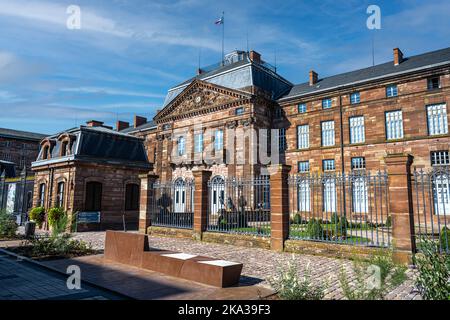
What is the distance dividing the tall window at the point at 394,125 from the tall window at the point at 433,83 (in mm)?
2610

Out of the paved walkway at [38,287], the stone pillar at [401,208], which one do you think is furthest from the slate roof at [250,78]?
the paved walkway at [38,287]

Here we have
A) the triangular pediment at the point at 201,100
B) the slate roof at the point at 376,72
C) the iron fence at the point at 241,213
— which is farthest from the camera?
the triangular pediment at the point at 201,100

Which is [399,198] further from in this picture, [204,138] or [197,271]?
[204,138]

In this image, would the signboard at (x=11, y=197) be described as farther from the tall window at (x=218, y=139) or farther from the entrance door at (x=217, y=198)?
the tall window at (x=218, y=139)

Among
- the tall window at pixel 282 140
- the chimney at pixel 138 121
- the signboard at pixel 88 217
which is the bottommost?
the signboard at pixel 88 217

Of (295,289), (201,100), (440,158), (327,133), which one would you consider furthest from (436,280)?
(201,100)

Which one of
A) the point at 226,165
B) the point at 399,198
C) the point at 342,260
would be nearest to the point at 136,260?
the point at 342,260

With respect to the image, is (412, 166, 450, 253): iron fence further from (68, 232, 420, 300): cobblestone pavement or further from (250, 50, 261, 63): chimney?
(250, 50, 261, 63): chimney

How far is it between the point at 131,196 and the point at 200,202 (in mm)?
10235

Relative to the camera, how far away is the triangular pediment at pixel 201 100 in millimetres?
29844

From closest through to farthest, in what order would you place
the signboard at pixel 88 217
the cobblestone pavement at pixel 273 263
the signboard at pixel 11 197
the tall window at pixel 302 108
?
the cobblestone pavement at pixel 273 263, the signboard at pixel 88 217, the signboard at pixel 11 197, the tall window at pixel 302 108

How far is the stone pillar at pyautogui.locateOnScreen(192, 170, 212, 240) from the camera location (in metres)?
13.7

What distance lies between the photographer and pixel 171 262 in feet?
24.3

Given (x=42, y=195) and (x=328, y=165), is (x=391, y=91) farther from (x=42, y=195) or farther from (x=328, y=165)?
(x=42, y=195)
